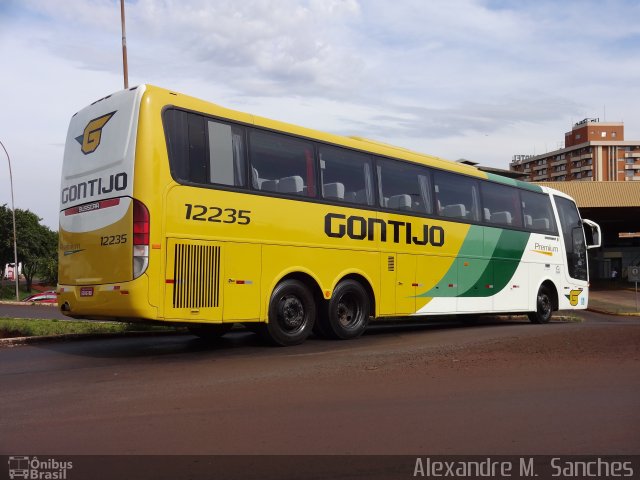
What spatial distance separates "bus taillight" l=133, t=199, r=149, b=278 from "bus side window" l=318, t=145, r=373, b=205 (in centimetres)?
335

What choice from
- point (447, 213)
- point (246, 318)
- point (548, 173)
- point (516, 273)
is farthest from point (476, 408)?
point (548, 173)

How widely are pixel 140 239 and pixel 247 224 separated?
5.57 feet

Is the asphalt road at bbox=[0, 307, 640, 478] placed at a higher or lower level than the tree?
lower

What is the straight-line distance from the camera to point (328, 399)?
612 centimetres

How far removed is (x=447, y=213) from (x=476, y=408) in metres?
8.17

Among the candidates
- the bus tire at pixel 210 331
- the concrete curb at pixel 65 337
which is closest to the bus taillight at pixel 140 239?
the bus tire at pixel 210 331

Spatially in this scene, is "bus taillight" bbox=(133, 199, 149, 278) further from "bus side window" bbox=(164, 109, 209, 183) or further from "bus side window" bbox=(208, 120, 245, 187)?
"bus side window" bbox=(208, 120, 245, 187)

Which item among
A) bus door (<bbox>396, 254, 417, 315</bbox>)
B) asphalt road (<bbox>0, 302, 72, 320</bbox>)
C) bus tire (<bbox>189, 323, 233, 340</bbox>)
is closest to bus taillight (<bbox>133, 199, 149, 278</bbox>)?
bus tire (<bbox>189, 323, 233, 340</bbox>)

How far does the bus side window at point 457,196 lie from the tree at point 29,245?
188ft

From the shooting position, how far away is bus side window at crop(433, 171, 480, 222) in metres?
13.4

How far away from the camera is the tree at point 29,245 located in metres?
62.6

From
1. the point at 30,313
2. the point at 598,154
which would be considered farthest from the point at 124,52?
the point at 598,154

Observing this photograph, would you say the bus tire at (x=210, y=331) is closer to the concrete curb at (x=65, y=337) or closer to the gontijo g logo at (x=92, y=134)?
the concrete curb at (x=65, y=337)
